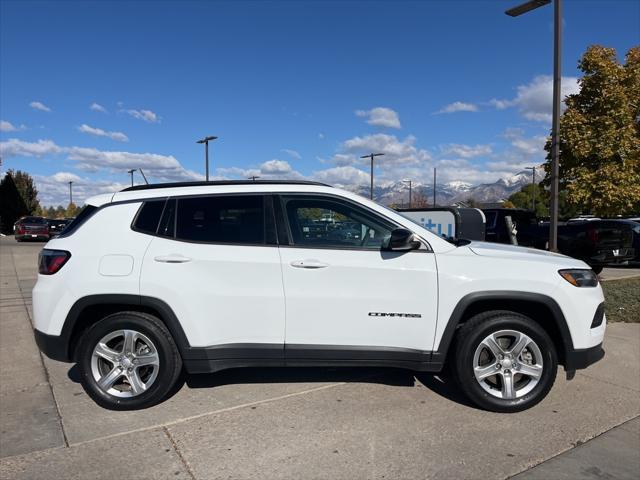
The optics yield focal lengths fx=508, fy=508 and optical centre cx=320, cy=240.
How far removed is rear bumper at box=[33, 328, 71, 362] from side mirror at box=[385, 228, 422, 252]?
2627 mm

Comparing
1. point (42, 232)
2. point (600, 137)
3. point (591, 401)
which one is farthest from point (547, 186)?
point (42, 232)

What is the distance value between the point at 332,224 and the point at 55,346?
2360mm

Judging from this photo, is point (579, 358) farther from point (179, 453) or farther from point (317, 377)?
point (179, 453)

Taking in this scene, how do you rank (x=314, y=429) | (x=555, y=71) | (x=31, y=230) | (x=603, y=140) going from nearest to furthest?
1. (x=314, y=429)
2. (x=555, y=71)
3. (x=603, y=140)
4. (x=31, y=230)

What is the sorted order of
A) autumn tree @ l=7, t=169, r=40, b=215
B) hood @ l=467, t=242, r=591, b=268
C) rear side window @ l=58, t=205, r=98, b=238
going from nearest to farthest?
hood @ l=467, t=242, r=591, b=268 < rear side window @ l=58, t=205, r=98, b=238 < autumn tree @ l=7, t=169, r=40, b=215

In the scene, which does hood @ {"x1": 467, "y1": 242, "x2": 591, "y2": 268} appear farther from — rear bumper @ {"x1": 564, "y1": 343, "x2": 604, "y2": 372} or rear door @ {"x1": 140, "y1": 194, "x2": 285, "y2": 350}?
rear door @ {"x1": 140, "y1": 194, "x2": 285, "y2": 350}

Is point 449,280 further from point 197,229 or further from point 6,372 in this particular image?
point 6,372

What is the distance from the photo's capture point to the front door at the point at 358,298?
3.82 m

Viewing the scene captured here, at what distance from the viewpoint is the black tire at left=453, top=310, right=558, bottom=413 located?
3861mm

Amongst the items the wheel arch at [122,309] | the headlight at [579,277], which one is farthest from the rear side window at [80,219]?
the headlight at [579,277]

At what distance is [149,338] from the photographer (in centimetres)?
391

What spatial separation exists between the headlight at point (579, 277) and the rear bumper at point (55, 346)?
12.7 feet

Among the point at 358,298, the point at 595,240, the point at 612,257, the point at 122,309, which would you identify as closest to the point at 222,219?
the point at 122,309

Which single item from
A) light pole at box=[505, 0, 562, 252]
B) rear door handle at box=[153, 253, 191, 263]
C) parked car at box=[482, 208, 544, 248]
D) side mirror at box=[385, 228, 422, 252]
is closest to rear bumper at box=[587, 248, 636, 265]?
light pole at box=[505, 0, 562, 252]
